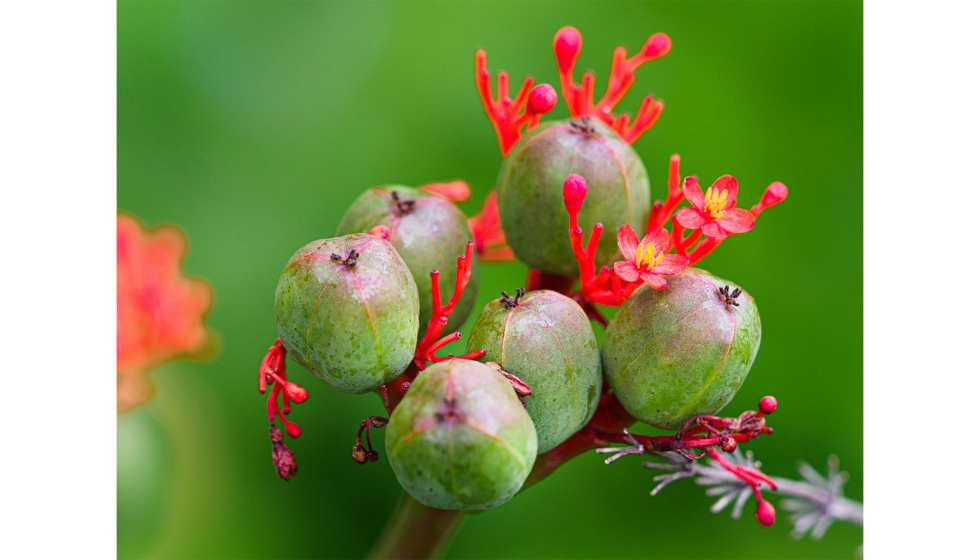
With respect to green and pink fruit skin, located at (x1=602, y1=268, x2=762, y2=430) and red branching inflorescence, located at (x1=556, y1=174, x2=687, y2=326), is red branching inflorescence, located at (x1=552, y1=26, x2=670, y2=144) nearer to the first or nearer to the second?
red branching inflorescence, located at (x1=556, y1=174, x2=687, y2=326)

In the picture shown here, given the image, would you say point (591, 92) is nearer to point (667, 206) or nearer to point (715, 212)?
point (667, 206)

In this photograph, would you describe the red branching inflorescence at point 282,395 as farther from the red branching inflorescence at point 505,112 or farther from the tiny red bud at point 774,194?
A: the tiny red bud at point 774,194

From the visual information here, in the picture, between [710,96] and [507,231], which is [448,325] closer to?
[507,231]

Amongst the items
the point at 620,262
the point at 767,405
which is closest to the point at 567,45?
the point at 620,262

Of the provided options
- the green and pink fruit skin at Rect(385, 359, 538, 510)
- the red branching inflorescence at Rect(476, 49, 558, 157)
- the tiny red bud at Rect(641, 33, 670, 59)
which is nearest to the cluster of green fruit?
the green and pink fruit skin at Rect(385, 359, 538, 510)

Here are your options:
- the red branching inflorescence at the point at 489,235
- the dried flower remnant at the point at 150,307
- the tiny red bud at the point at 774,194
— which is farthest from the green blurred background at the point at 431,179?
the tiny red bud at the point at 774,194

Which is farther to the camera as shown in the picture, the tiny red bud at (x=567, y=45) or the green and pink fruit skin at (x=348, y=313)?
the tiny red bud at (x=567, y=45)
